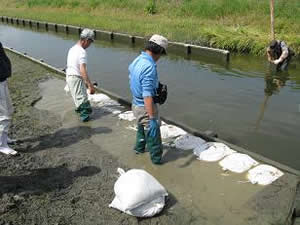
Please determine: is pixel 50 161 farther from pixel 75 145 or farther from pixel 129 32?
pixel 129 32

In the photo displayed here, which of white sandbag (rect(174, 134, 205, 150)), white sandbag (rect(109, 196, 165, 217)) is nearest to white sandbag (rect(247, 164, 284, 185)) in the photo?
white sandbag (rect(174, 134, 205, 150))

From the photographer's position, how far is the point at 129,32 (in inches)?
708

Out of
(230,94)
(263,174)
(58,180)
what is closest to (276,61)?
→ (230,94)

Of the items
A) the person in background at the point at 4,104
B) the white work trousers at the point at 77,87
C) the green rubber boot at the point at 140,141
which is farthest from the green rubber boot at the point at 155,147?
the white work trousers at the point at 77,87

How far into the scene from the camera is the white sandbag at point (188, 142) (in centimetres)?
530

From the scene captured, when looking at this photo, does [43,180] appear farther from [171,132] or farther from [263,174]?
[263,174]

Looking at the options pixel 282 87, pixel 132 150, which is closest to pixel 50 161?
pixel 132 150

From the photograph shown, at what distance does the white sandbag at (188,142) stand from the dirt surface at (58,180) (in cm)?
101

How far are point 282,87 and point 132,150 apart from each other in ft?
19.0

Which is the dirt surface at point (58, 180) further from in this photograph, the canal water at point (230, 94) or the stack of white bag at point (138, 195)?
the canal water at point (230, 94)

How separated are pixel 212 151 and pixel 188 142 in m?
0.47

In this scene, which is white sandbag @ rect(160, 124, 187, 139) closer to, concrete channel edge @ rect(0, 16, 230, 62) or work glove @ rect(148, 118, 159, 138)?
work glove @ rect(148, 118, 159, 138)

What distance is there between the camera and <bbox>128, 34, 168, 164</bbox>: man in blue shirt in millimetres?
4281

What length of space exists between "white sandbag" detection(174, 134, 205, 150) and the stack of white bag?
60.6 inches
